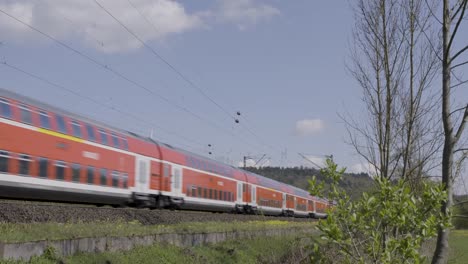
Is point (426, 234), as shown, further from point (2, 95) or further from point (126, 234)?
point (2, 95)

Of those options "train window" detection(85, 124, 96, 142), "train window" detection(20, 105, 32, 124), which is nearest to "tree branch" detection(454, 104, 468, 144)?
"train window" detection(20, 105, 32, 124)

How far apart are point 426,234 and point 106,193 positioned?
13977 millimetres

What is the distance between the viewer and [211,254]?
14.1 meters

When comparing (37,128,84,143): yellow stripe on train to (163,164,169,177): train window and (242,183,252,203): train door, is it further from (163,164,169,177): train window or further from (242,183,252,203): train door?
(242,183,252,203): train door

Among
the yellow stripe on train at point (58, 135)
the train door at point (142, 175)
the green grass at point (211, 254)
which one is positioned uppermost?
the yellow stripe on train at point (58, 135)

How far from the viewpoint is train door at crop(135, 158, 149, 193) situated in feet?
71.3

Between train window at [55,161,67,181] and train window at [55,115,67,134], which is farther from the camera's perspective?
train window at [55,115,67,134]

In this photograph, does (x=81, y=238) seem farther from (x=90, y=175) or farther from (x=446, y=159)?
(x=90, y=175)

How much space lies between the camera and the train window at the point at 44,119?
50.7 feet

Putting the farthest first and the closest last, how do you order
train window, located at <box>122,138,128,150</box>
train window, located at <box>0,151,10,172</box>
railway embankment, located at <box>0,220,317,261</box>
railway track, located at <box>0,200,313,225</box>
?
1. train window, located at <box>122,138,128,150</box>
2. train window, located at <box>0,151,10,172</box>
3. railway track, located at <box>0,200,313,225</box>
4. railway embankment, located at <box>0,220,317,261</box>

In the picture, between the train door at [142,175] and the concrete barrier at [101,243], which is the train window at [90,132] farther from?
the concrete barrier at [101,243]

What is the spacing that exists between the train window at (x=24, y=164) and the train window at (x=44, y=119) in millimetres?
1206

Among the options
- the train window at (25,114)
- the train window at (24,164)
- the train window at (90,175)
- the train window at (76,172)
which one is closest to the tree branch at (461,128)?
the train window at (24,164)

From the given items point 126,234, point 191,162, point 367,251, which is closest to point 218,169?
point 191,162
